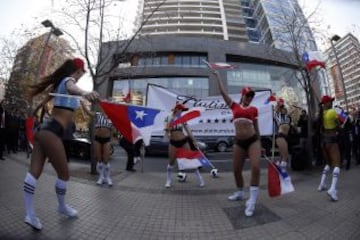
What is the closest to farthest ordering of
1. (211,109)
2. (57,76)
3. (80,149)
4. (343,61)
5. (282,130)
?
(57,76), (282,130), (211,109), (80,149), (343,61)

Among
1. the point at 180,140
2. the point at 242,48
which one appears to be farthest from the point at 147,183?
the point at 242,48

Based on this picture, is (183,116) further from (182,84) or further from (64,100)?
(182,84)

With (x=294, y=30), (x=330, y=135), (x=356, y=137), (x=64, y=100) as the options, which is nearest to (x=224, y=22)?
(x=294, y=30)

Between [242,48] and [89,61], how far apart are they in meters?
49.3

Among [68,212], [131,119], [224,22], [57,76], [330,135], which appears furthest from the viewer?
[224,22]

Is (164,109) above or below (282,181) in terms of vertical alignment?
above

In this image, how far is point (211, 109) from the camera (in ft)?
35.1

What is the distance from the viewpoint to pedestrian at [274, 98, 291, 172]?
9.11 metres

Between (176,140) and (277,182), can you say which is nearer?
(277,182)

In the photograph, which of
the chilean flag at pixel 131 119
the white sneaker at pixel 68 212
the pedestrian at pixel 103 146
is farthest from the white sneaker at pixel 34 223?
the pedestrian at pixel 103 146

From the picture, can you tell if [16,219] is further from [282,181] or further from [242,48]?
[242,48]

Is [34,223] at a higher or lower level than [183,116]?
lower

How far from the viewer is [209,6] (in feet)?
311

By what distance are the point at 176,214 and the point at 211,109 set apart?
6.04 m
